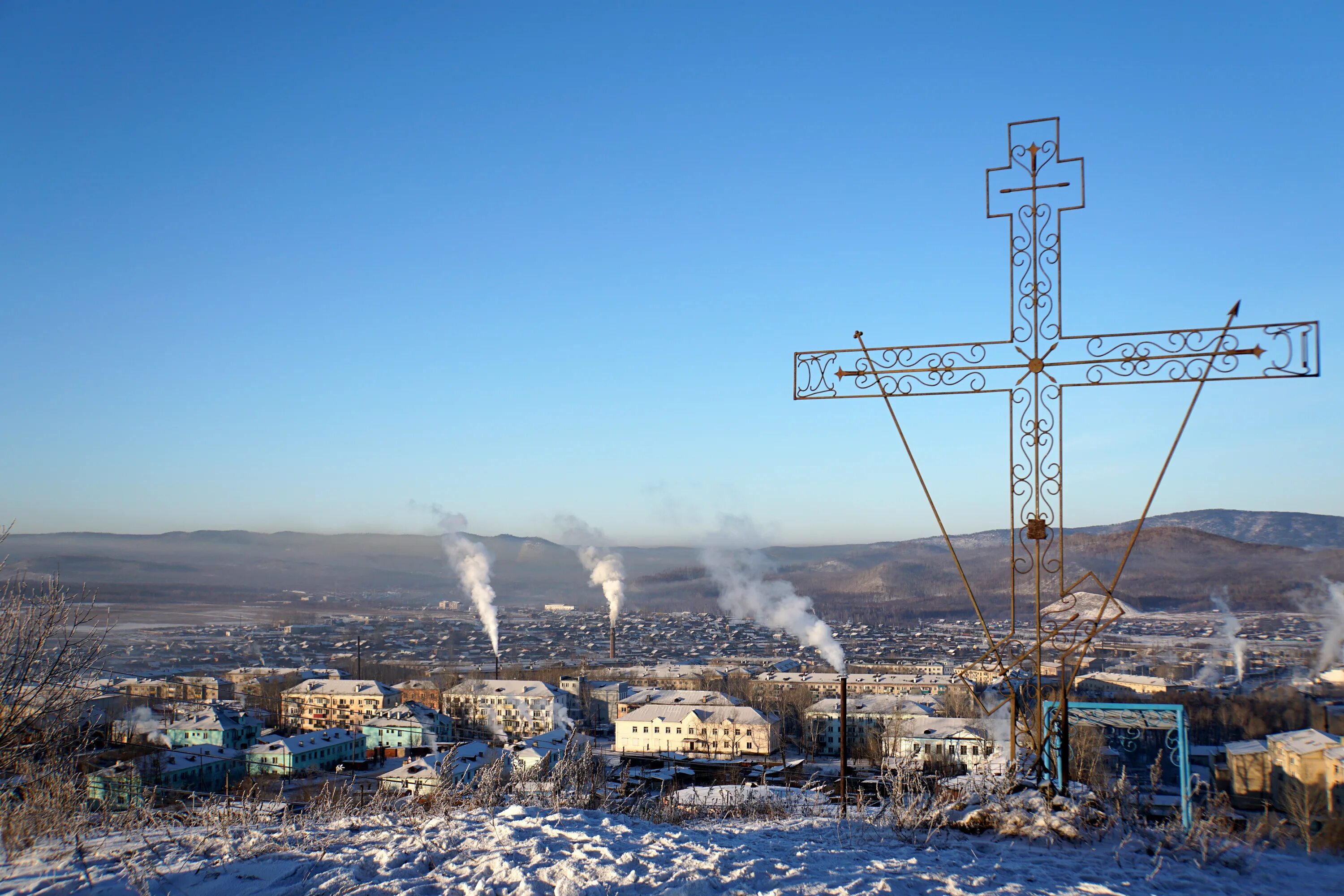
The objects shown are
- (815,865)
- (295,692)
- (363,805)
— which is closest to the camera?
(815,865)

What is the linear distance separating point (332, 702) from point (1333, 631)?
35273 mm

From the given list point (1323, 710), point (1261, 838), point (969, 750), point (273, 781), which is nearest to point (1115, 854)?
point (1261, 838)

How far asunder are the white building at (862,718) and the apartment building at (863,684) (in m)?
1.95

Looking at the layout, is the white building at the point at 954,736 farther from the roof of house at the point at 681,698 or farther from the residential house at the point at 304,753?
the residential house at the point at 304,753

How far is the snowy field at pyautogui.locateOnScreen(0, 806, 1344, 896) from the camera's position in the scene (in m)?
3.64

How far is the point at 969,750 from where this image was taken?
1803cm

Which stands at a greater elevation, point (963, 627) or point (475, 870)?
point (475, 870)

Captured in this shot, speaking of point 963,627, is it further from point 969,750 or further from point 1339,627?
point 969,750

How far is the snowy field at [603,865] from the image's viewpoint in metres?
3.64

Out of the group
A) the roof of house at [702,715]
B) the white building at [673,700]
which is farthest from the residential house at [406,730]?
the roof of house at [702,715]

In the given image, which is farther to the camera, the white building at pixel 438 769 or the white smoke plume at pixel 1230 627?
the white smoke plume at pixel 1230 627

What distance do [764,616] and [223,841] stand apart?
192 ft

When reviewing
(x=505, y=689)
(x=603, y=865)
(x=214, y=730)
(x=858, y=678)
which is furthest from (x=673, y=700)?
(x=603, y=865)

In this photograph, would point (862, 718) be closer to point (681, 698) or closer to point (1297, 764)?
point (681, 698)
